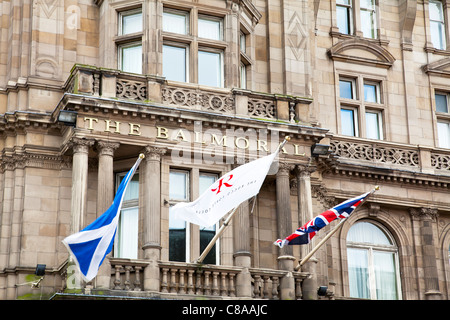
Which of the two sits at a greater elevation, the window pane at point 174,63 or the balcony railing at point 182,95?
the window pane at point 174,63

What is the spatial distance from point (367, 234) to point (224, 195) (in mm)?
8966

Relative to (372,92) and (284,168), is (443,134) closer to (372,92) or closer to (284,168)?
(372,92)

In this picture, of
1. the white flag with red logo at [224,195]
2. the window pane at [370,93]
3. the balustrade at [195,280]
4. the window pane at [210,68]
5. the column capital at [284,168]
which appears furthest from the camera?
the window pane at [370,93]

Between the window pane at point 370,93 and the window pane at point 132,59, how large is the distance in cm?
900

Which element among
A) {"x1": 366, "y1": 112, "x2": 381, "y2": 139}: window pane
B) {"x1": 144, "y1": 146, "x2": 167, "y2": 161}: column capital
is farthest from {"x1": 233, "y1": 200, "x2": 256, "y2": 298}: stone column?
{"x1": 366, "y1": 112, "x2": 381, "y2": 139}: window pane

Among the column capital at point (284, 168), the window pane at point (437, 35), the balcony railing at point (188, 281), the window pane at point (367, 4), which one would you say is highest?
the window pane at point (367, 4)

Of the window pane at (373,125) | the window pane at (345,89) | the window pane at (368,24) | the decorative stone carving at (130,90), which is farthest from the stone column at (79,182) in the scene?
the window pane at (368,24)

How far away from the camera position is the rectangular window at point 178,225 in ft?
110

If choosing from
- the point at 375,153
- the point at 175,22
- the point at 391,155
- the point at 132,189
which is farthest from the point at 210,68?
the point at 391,155

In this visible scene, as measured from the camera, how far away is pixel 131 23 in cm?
3612

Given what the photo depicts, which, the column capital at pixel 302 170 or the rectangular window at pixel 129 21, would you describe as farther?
the rectangular window at pixel 129 21

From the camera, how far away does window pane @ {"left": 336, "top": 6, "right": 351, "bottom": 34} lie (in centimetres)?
4091

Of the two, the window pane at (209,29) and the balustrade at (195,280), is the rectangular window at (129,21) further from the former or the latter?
the balustrade at (195,280)

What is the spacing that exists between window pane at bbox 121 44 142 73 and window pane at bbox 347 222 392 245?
9217 millimetres
